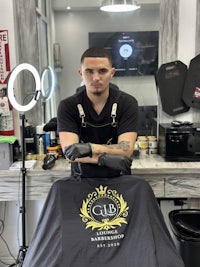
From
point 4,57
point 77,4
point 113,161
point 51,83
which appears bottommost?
point 113,161

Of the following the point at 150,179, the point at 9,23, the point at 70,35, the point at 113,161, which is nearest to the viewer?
the point at 113,161

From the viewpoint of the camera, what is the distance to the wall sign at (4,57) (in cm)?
242

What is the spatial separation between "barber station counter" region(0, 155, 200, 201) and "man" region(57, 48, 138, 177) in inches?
18.0

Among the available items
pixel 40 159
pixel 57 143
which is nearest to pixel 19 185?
pixel 40 159

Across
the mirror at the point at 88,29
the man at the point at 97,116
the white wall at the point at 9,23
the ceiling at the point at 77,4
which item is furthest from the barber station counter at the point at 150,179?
the ceiling at the point at 77,4

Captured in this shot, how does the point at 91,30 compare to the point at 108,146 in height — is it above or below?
above

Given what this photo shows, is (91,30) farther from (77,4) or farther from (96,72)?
(96,72)

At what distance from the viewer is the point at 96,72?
5.57 ft

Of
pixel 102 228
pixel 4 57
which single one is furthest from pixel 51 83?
pixel 102 228

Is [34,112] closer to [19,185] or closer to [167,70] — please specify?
[19,185]

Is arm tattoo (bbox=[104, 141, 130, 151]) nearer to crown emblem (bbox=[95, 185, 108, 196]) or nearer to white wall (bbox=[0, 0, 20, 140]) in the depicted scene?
crown emblem (bbox=[95, 185, 108, 196])

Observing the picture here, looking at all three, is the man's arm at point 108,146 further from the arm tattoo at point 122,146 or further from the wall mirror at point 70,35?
the wall mirror at point 70,35

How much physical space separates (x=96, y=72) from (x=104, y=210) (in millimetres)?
718

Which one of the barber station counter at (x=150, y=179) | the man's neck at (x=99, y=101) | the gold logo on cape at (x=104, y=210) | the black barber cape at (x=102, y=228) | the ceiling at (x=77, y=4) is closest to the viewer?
the black barber cape at (x=102, y=228)
